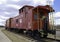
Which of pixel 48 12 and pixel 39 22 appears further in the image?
pixel 48 12

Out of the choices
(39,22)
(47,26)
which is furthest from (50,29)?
(39,22)

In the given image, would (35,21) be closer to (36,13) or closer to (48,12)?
(36,13)

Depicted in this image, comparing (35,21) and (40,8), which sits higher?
(40,8)

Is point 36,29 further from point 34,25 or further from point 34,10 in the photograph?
point 34,10

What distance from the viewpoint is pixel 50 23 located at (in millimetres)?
16812

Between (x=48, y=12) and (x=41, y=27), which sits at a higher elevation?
(x=48, y=12)

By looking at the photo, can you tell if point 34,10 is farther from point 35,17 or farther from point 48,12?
point 48,12

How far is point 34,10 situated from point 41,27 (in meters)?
2.15

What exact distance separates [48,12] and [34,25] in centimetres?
274

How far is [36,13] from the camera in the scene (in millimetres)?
16625

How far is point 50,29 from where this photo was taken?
16.5 meters

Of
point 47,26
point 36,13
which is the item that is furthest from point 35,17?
point 47,26

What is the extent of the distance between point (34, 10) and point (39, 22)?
1.58 metres

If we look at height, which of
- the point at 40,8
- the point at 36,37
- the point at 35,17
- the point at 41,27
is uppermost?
the point at 40,8
